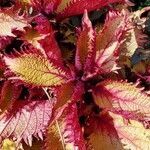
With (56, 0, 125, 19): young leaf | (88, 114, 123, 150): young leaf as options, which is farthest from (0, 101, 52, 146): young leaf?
(56, 0, 125, 19): young leaf

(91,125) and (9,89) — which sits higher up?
(9,89)

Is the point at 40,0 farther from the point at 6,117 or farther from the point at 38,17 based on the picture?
the point at 6,117

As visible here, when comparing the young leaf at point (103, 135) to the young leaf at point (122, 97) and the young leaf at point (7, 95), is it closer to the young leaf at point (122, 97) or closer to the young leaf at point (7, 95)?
the young leaf at point (122, 97)

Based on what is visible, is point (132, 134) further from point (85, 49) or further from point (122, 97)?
point (85, 49)

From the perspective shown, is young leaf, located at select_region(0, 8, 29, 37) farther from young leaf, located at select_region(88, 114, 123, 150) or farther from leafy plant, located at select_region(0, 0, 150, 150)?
young leaf, located at select_region(88, 114, 123, 150)

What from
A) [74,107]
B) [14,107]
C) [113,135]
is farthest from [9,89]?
[113,135]

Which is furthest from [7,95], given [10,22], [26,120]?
[10,22]
